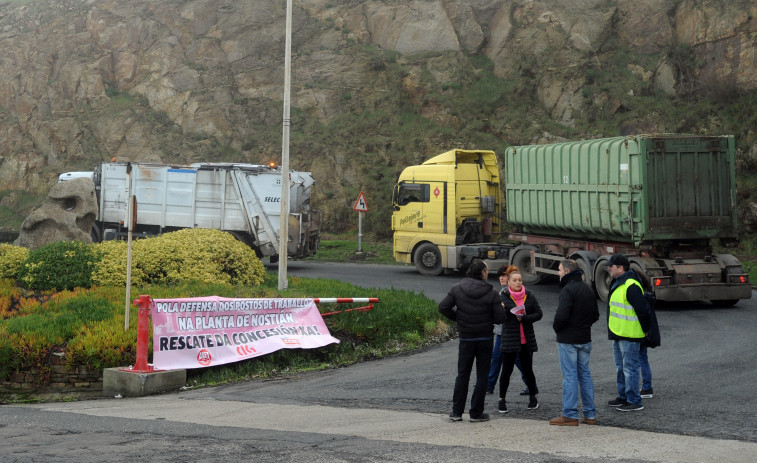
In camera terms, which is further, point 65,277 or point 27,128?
point 27,128

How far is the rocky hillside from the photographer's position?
33531mm

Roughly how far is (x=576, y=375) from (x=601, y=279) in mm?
9970

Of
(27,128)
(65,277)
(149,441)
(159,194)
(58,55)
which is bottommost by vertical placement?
(149,441)

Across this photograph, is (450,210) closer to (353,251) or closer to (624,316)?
(353,251)

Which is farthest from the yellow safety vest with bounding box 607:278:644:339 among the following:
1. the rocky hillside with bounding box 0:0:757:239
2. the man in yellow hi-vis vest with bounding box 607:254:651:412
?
the rocky hillside with bounding box 0:0:757:239

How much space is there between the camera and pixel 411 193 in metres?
22.9

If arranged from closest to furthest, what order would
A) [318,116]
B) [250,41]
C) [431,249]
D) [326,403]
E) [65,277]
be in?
1. [326,403]
2. [65,277]
3. [431,249]
4. [318,116]
5. [250,41]

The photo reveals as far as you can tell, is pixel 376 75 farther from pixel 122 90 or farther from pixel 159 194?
pixel 159 194

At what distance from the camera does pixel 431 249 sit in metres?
22.8

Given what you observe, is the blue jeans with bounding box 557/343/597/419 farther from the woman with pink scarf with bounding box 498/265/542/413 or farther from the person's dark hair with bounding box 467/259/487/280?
the person's dark hair with bounding box 467/259/487/280

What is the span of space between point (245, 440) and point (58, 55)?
40.8 meters

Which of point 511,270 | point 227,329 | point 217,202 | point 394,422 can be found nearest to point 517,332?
point 511,270

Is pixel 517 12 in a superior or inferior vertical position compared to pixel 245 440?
superior

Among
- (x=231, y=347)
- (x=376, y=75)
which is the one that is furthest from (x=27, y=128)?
(x=231, y=347)
